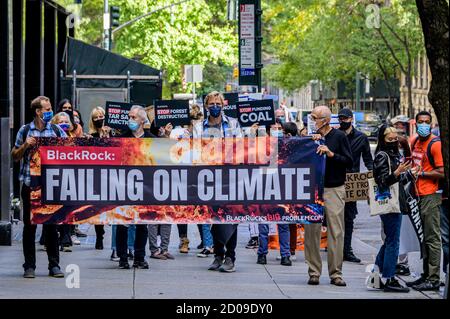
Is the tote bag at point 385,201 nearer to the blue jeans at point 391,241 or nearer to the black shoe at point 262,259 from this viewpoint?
the blue jeans at point 391,241

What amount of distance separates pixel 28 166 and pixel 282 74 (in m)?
58.0

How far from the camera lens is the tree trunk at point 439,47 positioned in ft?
33.3

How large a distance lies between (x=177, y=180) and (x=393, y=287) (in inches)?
105

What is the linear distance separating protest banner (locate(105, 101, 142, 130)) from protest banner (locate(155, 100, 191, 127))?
16.6 inches

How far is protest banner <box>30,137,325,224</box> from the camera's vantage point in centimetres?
1302

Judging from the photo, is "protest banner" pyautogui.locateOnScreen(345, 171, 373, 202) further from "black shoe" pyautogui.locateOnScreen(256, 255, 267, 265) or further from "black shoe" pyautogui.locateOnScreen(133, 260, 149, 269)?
"black shoe" pyautogui.locateOnScreen(133, 260, 149, 269)

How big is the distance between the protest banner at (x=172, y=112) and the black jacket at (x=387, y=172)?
9.92ft

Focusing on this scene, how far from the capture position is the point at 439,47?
10.2m

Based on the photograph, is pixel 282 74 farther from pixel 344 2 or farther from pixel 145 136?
pixel 145 136

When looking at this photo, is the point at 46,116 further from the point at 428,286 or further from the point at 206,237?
the point at 428,286

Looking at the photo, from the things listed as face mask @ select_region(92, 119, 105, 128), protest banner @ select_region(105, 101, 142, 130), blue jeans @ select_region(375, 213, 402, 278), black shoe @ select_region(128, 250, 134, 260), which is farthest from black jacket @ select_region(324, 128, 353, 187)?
face mask @ select_region(92, 119, 105, 128)

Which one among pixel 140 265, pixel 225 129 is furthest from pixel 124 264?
pixel 225 129

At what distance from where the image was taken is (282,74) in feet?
231

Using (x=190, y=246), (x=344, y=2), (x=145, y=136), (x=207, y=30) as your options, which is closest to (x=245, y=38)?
(x=190, y=246)
